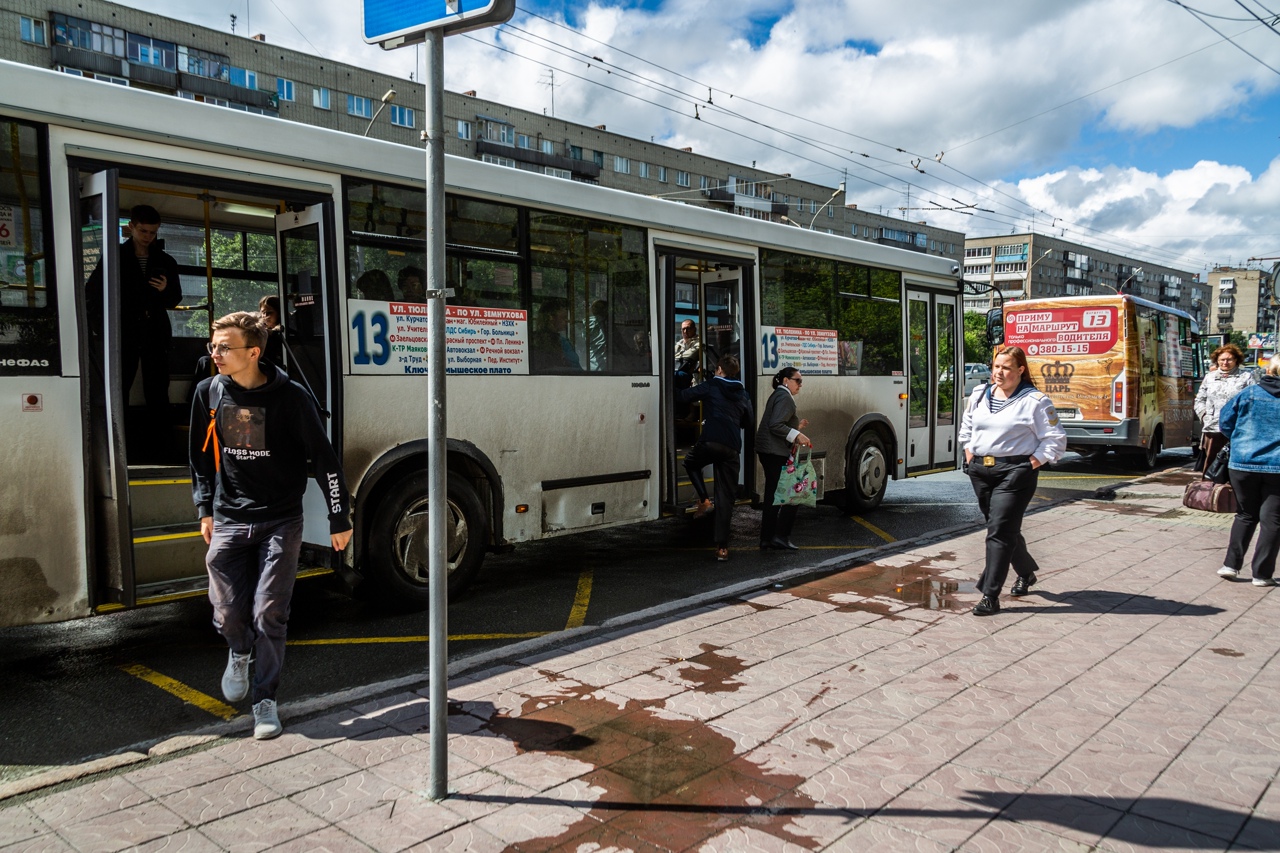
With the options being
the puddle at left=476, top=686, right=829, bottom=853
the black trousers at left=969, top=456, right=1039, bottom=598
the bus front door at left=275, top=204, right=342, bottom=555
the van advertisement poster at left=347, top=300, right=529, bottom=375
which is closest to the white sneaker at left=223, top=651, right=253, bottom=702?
the puddle at left=476, top=686, right=829, bottom=853

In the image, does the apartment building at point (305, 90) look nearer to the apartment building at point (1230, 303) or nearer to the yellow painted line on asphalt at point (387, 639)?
the yellow painted line on asphalt at point (387, 639)

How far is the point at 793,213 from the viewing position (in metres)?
76.1

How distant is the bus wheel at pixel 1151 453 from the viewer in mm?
16609

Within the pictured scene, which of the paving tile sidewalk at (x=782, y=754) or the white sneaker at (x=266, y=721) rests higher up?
the white sneaker at (x=266, y=721)

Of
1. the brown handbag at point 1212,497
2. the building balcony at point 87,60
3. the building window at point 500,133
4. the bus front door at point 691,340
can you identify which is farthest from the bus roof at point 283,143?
the building window at point 500,133

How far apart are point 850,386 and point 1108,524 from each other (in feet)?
10.3

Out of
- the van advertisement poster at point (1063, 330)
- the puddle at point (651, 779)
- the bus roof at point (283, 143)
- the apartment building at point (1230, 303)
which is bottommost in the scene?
the puddle at point (651, 779)

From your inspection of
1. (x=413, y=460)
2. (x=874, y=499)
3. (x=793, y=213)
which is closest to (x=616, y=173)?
(x=793, y=213)

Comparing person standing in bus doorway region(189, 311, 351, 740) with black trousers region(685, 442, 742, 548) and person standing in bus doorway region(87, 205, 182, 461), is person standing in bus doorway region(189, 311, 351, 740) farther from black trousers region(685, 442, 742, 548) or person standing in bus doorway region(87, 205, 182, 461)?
black trousers region(685, 442, 742, 548)

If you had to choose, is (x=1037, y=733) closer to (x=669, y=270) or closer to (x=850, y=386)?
(x=669, y=270)

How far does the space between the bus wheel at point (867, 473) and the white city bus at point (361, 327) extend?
0.59 metres

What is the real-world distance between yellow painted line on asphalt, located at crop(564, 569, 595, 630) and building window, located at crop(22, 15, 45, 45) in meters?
44.0

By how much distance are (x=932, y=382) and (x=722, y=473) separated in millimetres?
4978

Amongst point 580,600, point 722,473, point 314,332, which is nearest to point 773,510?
point 722,473
